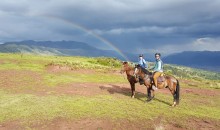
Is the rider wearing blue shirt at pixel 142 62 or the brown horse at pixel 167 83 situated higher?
the rider wearing blue shirt at pixel 142 62

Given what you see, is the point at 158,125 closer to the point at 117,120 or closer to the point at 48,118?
the point at 117,120

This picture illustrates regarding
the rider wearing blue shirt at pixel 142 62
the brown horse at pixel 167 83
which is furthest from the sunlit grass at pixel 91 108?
the rider wearing blue shirt at pixel 142 62

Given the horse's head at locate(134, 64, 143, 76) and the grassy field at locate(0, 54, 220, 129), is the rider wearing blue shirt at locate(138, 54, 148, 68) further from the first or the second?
the grassy field at locate(0, 54, 220, 129)

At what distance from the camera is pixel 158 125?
64.4 feet

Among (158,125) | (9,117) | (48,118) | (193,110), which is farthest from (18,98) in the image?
(193,110)

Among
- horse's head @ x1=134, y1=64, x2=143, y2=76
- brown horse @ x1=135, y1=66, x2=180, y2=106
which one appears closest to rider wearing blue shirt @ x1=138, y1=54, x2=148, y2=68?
horse's head @ x1=134, y1=64, x2=143, y2=76

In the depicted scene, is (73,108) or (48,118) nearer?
(48,118)

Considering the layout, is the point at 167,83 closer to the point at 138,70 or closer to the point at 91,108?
the point at 138,70

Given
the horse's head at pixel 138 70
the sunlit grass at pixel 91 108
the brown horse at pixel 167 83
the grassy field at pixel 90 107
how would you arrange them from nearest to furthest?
the grassy field at pixel 90 107
the sunlit grass at pixel 91 108
the brown horse at pixel 167 83
the horse's head at pixel 138 70

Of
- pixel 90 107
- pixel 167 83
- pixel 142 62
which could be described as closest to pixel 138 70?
pixel 142 62

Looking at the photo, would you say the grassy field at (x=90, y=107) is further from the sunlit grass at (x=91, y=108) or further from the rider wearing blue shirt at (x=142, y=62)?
the rider wearing blue shirt at (x=142, y=62)

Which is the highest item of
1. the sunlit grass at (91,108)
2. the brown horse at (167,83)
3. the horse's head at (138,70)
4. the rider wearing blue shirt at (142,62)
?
the rider wearing blue shirt at (142,62)

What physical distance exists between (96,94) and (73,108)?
6.08 metres

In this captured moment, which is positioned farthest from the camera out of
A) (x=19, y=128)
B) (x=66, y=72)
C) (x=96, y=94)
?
(x=66, y=72)
